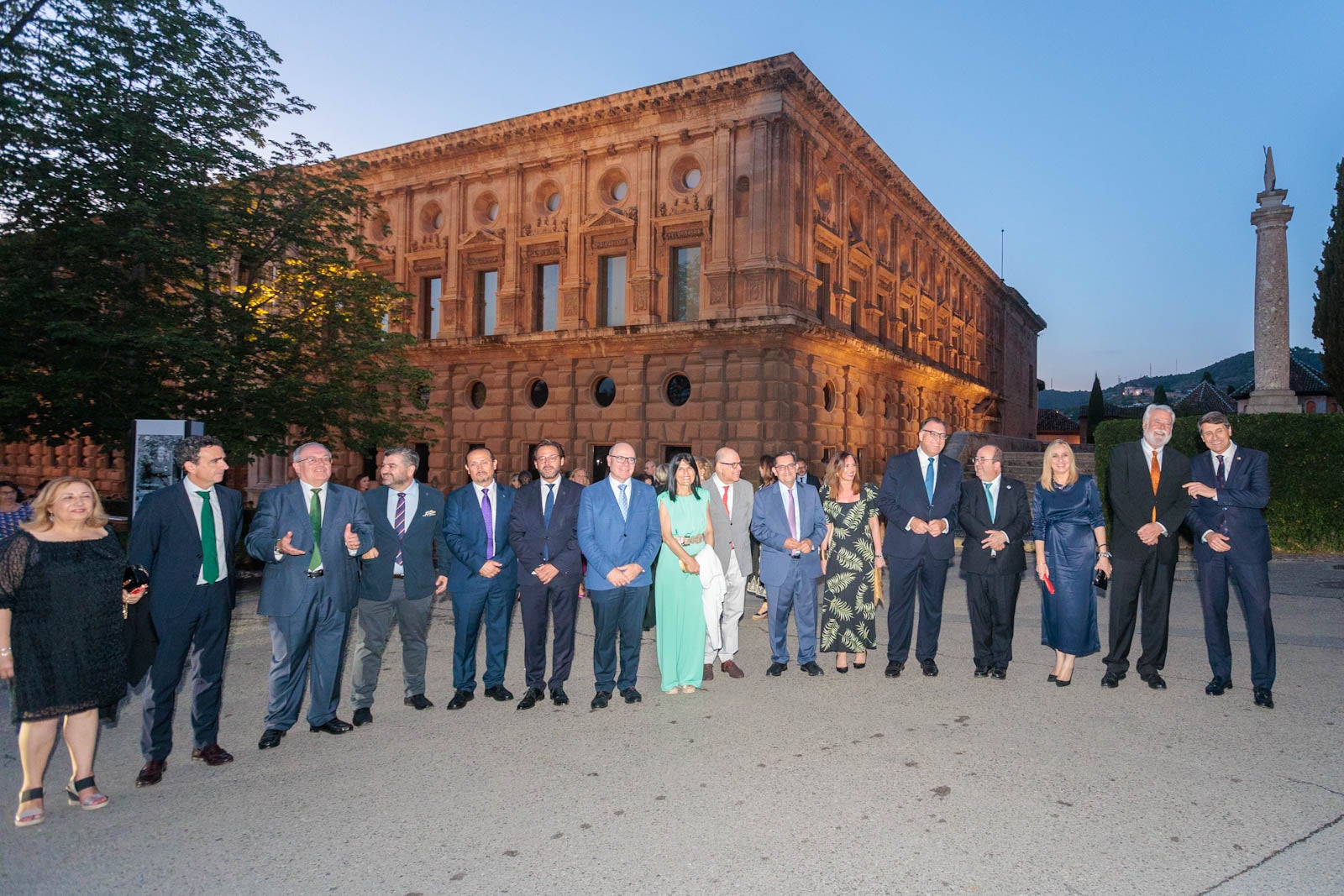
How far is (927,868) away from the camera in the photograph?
375 centimetres

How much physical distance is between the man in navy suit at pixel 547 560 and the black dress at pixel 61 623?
9.28ft

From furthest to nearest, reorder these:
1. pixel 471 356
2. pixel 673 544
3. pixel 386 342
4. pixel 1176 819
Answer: pixel 471 356, pixel 386 342, pixel 673 544, pixel 1176 819

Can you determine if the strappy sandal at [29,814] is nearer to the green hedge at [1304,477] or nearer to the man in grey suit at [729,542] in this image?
the man in grey suit at [729,542]

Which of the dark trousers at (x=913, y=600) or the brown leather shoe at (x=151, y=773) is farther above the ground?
the dark trousers at (x=913, y=600)

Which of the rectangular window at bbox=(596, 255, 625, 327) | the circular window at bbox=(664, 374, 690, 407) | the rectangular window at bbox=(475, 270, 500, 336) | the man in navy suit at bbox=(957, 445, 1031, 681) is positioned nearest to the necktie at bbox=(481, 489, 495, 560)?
the man in navy suit at bbox=(957, 445, 1031, 681)

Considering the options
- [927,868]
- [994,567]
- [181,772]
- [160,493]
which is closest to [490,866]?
[927,868]

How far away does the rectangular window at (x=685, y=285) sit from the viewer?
24.7 meters

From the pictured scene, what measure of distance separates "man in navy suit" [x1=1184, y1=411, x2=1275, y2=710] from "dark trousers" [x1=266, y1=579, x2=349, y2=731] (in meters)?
6.71

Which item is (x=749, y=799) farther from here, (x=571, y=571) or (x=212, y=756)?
(x=212, y=756)

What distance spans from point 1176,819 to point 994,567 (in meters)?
3.03

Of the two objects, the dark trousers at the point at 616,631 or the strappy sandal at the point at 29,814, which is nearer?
the strappy sandal at the point at 29,814

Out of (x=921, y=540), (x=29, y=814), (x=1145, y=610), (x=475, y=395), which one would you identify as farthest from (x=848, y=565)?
(x=475, y=395)

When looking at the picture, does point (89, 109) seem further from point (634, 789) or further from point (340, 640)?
point (634, 789)

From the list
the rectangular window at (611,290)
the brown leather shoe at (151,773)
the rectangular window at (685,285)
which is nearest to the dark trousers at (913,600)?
the brown leather shoe at (151,773)
